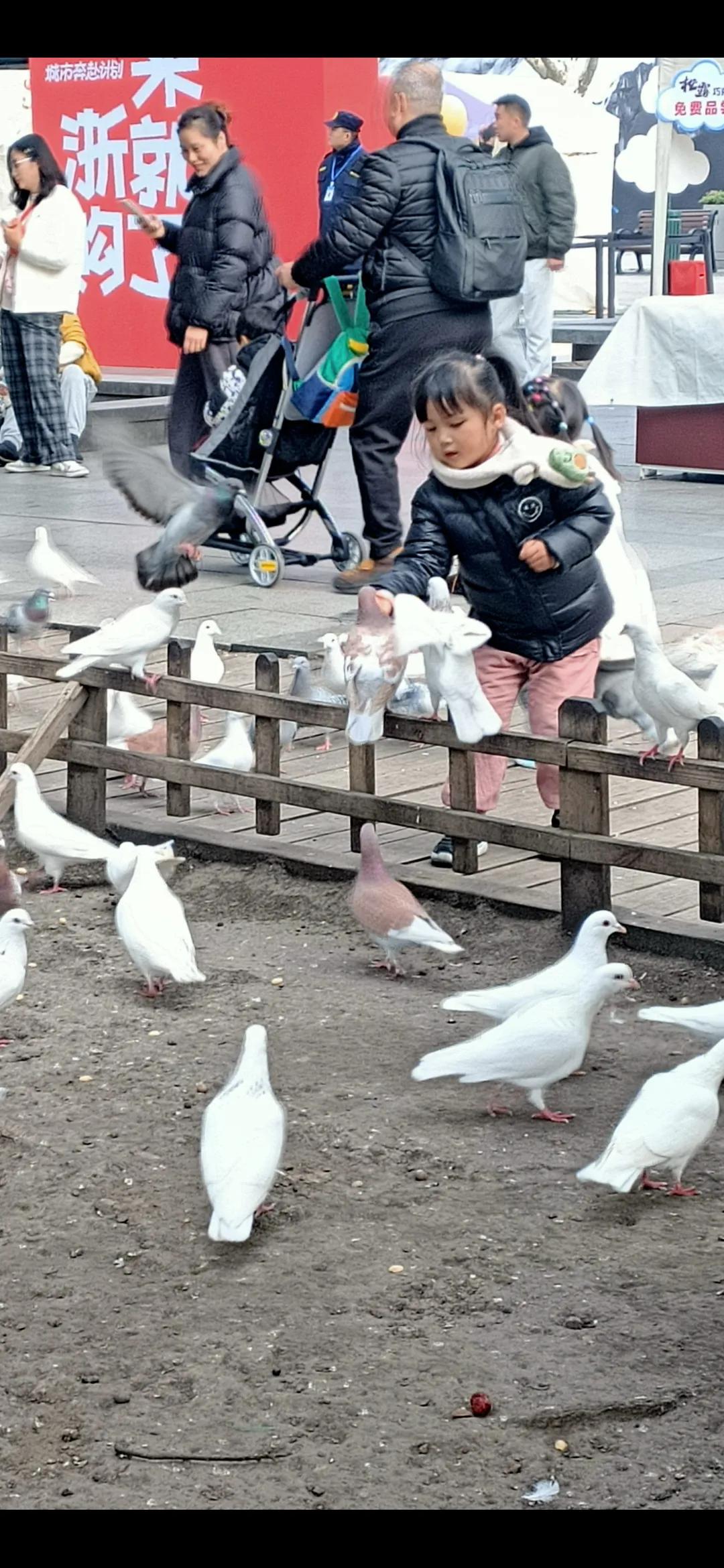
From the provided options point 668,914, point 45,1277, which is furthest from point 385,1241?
point 668,914

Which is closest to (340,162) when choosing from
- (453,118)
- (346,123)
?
(346,123)

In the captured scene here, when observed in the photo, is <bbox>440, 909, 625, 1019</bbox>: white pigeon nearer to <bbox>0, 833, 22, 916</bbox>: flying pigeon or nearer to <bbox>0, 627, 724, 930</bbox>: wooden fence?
<bbox>0, 627, 724, 930</bbox>: wooden fence

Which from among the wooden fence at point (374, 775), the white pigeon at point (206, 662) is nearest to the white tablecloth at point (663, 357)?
the white pigeon at point (206, 662)

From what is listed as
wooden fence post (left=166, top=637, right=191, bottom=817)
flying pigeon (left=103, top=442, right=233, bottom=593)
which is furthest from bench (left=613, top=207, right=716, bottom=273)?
wooden fence post (left=166, top=637, right=191, bottom=817)

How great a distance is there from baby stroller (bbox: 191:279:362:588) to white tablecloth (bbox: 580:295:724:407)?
330 centimetres

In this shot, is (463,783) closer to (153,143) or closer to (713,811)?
(713,811)

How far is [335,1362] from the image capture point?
2920mm

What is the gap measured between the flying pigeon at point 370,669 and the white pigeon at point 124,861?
55 centimetres

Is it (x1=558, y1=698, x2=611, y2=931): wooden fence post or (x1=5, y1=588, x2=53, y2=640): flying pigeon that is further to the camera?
(x1=5, y1=588, x2=53, y2=640): flying pigeon

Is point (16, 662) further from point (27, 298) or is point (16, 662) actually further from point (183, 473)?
point (27, 298)

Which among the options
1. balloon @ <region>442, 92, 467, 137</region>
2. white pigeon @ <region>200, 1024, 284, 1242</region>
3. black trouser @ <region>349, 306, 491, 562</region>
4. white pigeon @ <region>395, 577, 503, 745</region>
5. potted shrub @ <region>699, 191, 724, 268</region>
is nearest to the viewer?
white pigeon @ <region>200, 1024, 284, 1242</region>

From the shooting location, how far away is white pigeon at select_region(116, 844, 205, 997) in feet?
14.1
